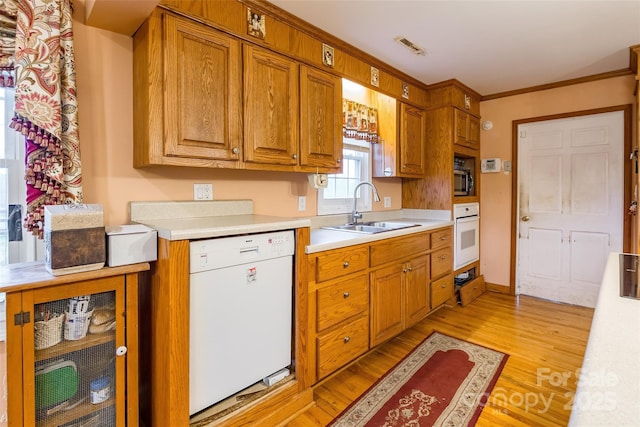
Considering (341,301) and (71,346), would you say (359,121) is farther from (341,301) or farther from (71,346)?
(71,346)

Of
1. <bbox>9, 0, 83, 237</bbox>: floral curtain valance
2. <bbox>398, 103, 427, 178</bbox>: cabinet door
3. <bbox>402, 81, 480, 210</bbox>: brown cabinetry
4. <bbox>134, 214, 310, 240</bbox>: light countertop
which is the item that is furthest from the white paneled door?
<bbox>9, 0, 83, 237</bbox>: floral curtain valance

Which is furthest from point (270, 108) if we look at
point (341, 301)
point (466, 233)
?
point (466, 233)

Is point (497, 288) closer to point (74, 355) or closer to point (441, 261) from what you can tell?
point (441, 261)

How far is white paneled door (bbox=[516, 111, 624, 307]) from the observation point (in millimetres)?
3223

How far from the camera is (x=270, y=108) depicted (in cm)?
197

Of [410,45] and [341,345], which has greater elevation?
[410,45]

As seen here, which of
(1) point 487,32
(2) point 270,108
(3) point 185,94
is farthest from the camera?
(1) point 487,32

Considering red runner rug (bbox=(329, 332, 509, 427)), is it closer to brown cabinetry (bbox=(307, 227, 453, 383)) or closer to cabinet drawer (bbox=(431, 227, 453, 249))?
brown cabinetry (bbox=(307, 227, 453, 383))

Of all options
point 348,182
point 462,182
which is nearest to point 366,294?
point 348,182

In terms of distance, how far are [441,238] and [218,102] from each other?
7.75ft

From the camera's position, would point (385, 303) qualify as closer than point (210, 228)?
No

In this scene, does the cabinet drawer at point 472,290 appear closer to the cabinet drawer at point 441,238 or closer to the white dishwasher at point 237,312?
the cabinet drawer at point 441,238

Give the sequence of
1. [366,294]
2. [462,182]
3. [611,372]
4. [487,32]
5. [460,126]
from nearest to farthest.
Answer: [611,372]
[366,294]
[487,32]
[460,126]
[462,182]

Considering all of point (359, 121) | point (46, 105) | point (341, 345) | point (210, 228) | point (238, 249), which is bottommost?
point (341, 345)
